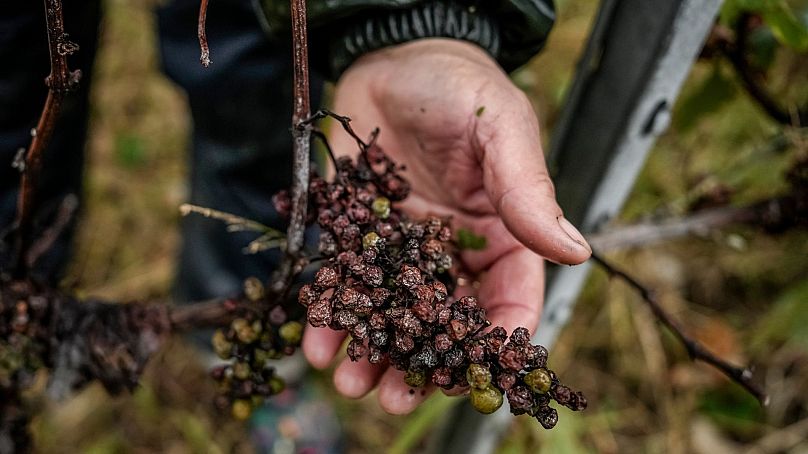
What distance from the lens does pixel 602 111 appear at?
1290mm

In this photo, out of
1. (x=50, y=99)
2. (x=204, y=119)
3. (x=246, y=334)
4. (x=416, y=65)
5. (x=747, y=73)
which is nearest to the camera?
(x=50, y=99)

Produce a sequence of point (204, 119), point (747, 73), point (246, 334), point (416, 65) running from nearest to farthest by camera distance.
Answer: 1. point (246, 334)
2. point (416, 65)
3. point (747, 73)
4. point (204, 119)

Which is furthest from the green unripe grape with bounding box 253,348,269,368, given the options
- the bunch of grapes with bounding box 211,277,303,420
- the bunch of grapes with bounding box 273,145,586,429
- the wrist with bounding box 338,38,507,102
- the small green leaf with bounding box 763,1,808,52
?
A: the small green leaf with bounding box 763,1,808,52

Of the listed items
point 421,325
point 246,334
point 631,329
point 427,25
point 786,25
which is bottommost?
point 631,329

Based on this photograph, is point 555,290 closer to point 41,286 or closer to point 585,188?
point 585,188

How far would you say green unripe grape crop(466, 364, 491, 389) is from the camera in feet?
2.88

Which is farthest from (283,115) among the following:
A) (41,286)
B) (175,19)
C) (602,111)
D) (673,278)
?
(673,278)

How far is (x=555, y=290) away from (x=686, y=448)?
3.46 feet

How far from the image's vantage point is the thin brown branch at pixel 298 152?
0.94m

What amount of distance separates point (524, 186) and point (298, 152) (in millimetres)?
333

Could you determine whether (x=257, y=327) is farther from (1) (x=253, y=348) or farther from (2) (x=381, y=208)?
(2) (x=381, y=208)

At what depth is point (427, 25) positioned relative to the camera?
1310 mm

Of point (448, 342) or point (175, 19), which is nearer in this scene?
point (448, 342)

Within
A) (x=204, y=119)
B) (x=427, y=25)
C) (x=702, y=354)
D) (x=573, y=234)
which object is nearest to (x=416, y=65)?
(x=427, y=25)
